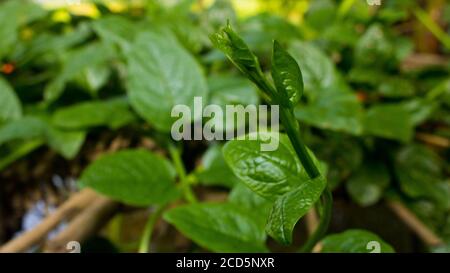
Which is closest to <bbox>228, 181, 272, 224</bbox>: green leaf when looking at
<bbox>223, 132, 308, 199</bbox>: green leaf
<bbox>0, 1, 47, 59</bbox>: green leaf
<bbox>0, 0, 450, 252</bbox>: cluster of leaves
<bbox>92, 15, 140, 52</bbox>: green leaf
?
<bbox>0, 0, 450, 252</bbox>: cluster of leaves

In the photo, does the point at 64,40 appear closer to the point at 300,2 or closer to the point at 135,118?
the point at 135,118

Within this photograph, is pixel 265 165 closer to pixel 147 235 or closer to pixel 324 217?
pixel 324 217

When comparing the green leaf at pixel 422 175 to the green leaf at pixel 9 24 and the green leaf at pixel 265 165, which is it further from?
the green leaf at pixel 9 24

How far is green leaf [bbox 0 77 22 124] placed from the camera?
55 cm

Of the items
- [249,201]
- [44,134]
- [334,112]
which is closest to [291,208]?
[249,201]

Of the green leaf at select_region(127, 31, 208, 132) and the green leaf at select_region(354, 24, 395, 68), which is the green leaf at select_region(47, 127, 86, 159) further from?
the green leaf at select_region(354, 24, 395, 68)

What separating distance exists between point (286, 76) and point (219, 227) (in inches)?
6.2

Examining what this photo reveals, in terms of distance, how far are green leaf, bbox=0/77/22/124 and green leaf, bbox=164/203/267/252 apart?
0.99 feet

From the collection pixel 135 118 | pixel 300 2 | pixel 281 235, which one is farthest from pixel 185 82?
pixel 300 2

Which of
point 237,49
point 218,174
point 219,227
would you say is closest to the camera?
point 237,49

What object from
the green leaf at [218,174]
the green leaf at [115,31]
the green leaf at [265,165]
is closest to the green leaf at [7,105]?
the green leaf at [115,31]

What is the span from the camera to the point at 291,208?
0.70 feet

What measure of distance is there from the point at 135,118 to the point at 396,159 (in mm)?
315

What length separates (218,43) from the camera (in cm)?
19
